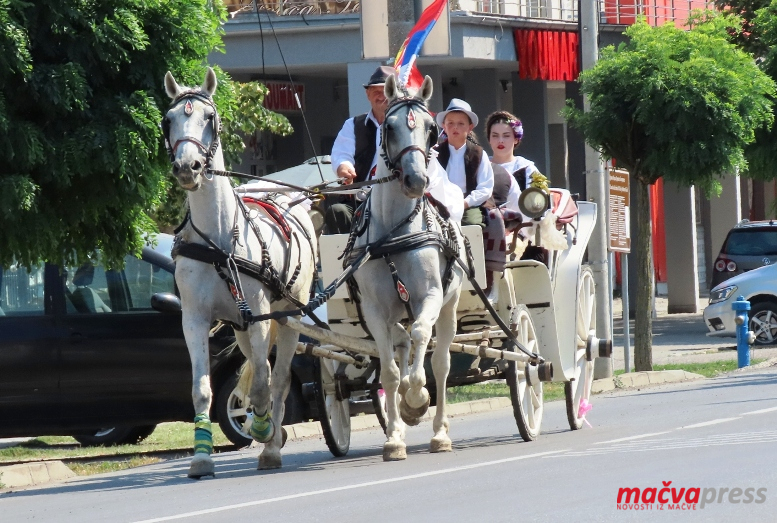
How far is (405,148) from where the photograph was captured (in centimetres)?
929

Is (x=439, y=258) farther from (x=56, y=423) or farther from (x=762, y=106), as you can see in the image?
(x=762, y=106)

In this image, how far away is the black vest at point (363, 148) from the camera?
10695mm

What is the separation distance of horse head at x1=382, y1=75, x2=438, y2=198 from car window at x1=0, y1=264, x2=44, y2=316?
4405 mm

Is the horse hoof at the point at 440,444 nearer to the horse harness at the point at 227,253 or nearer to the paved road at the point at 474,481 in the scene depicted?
the paved road at the point at 474,481

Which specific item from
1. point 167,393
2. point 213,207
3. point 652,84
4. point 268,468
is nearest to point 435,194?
point 213,207

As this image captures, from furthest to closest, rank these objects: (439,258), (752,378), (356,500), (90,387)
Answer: (752,378) → (90,387) → (439,258) → (356,500)

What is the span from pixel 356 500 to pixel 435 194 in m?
2.77

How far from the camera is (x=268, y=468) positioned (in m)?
→ 10.2

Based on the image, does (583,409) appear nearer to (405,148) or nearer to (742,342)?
(405,148)

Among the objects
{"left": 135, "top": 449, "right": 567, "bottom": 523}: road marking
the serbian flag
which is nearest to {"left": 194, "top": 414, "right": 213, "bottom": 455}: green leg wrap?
{"left": 135, "top": 449, "right": 567, "bottom": 523}: road marking

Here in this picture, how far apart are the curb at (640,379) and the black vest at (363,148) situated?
22.2ft

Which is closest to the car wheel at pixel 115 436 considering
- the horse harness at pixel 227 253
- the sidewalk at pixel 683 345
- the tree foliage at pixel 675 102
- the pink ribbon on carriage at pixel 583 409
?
the pink ribbon on carriage at pixel 583 409

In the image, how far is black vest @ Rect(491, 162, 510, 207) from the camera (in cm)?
1150

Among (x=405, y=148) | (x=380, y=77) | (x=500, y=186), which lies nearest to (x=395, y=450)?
(x=405, y=148)
